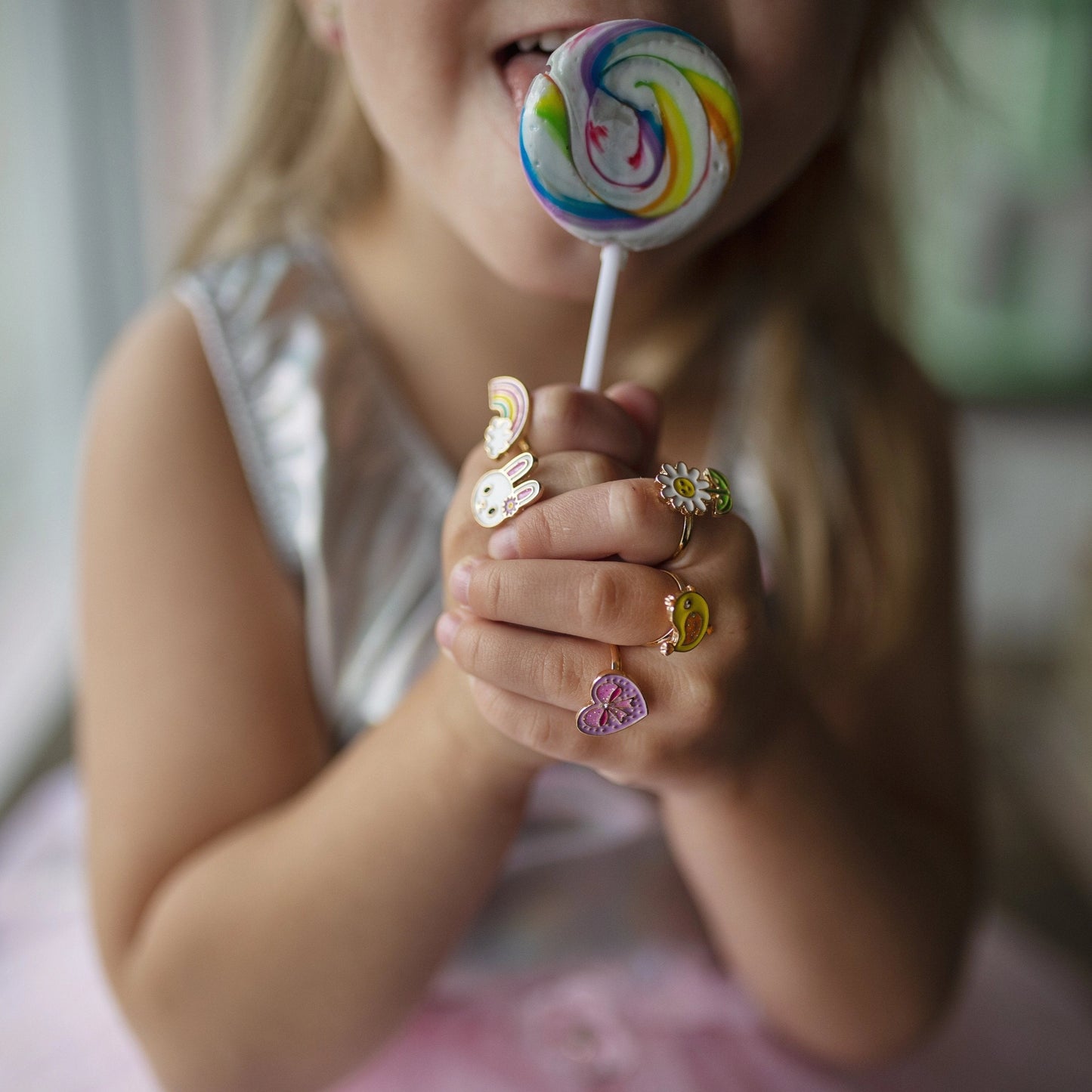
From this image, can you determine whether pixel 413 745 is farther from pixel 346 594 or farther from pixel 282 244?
pixel 282 244

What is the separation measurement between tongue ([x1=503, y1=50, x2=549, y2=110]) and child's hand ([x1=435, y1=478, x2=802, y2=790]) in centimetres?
26

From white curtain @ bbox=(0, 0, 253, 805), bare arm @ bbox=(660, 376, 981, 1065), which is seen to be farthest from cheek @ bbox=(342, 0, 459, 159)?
white curtain @ bbox=(0, 0, 253, 805)

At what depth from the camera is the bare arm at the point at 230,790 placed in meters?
0.75

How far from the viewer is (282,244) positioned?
110cm

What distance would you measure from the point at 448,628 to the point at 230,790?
35 centimetres

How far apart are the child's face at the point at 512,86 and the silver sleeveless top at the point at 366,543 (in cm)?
30

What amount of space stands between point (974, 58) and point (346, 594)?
221cm

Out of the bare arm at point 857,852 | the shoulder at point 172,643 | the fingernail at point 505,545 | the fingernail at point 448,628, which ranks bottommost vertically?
the bare arm at point 857,852

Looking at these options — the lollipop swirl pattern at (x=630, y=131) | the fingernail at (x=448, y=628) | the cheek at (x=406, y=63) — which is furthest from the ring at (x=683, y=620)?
the cheek at (x=406, y=63)

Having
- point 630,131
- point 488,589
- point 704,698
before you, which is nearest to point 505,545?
point 488,589

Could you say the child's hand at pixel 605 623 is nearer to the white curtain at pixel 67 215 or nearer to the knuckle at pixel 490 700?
the knuckle at pixel 490 700

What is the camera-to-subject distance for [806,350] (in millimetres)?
1151

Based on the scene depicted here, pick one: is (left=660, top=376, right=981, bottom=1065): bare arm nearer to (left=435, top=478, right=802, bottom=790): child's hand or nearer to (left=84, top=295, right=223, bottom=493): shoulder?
(left=435, top=478, right=802, bottom=790): child's hand

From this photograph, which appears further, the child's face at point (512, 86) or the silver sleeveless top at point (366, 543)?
the silver sleeveless top at point (366, 543)
